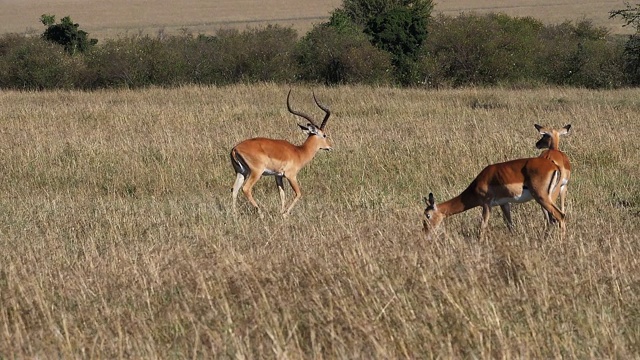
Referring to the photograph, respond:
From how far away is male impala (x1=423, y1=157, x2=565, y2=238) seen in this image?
7.52 meters

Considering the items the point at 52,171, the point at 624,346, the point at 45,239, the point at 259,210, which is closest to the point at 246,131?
the point at 52,171

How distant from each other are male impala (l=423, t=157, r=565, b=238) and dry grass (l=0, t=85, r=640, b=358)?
0.80 ft

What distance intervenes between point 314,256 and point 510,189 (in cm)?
218

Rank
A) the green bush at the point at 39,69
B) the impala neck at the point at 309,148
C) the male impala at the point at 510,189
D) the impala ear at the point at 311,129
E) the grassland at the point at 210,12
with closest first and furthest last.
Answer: the male impala at the point at 510,189
the impala neck at the point at 309,148
the impala ear at the point at 311,129
the green bush at the point at 39,69
the grassland at the point at 210,12

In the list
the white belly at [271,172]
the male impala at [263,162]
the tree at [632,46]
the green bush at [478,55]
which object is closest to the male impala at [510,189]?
the male impala at [263,162]

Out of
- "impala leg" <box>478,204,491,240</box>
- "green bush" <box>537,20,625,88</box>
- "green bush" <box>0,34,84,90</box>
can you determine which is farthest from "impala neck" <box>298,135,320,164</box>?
"green bush" <box>0,34,84,90</box>

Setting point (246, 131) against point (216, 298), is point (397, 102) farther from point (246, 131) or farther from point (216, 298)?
Result: point (216, 298)

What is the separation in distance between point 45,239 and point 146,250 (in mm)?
1254

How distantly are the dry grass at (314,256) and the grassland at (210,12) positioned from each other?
54.6 meters

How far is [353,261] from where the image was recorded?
581 centimetres

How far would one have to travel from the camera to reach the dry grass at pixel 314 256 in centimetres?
468

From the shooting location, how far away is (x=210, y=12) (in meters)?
89.0

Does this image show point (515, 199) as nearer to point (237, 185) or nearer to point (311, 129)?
point (237, 185)

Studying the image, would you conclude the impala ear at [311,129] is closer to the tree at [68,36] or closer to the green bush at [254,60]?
the green bush at [254,60]
